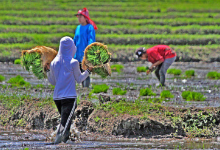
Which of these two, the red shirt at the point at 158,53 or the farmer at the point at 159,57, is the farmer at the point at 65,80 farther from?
the red shirt at the point at 158,53

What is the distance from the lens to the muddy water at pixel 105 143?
4902 millimetres

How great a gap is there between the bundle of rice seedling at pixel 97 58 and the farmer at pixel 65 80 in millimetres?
406

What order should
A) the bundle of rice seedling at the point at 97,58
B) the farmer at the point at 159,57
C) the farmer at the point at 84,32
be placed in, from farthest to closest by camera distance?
1. the farmer at the point at 159,57
2. the farmer at the point at 84,32
3. the bundle of rice seedling at the point at 97,58

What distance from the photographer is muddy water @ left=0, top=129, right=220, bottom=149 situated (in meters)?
4.90

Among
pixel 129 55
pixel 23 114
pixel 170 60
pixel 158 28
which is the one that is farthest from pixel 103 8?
pixel 23 114

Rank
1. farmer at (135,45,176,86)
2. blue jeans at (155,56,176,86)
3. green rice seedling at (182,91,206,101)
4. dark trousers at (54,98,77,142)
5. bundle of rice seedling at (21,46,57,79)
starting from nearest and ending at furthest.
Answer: dark trousers at (54,98,77,142)
bundle of rice seedling at (21,46,57,79)
green rice seedling at (182,91,206,101)
farmer at (135,45,176,86)
blue jeans at (155,56,176,86)

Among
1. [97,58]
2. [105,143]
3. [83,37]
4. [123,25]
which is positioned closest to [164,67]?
[83,37]

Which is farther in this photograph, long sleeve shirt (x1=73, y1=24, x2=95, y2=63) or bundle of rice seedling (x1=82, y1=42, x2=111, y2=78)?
long sleeve shirt (x1=73, y1=24, x2=95, y2=63)

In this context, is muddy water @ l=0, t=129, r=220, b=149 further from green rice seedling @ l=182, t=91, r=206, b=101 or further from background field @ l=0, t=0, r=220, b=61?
background field @ l=0, t=0, r=220, b=61

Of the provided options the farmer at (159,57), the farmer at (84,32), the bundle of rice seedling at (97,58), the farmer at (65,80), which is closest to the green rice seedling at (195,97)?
the farmer at (159,57)

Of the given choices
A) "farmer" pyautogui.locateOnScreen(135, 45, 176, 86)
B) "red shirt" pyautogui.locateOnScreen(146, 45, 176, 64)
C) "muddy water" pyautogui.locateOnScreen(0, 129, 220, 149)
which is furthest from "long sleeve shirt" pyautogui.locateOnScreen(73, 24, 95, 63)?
"muddy water" pyautogui.locateOnScreen(0, 129, 220, 149)

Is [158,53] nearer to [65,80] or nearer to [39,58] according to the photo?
[39,58]

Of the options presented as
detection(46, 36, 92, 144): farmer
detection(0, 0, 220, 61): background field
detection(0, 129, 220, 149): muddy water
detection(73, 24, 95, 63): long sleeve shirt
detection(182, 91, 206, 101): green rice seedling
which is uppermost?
detection(0, 0, 220, 61): background field

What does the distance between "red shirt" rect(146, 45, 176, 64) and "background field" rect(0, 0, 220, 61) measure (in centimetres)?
1253
